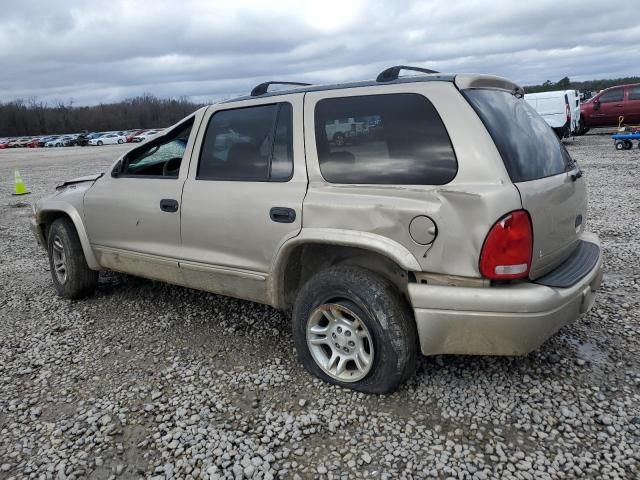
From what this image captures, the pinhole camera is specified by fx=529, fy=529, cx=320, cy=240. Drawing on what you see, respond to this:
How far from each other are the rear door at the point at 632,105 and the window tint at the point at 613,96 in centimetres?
27

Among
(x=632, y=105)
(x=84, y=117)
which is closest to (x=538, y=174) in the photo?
(x=632, y=105)

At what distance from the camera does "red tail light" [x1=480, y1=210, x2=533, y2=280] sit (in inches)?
104

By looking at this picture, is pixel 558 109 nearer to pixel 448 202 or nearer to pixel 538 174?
pixel 538 174

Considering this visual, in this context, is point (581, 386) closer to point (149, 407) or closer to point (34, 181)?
point (149, 407)

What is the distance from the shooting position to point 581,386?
10.3 ft

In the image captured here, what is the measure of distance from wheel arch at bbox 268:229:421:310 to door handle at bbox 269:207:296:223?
0.13 m

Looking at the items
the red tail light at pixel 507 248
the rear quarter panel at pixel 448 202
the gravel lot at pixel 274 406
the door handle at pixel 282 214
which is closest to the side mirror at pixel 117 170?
the gravel lot at pixel 274 406

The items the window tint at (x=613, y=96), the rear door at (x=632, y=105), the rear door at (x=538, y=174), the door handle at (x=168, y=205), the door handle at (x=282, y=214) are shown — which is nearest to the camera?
the rear door at (x=538, y=174)

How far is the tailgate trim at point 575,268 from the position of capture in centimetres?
Answer: 285

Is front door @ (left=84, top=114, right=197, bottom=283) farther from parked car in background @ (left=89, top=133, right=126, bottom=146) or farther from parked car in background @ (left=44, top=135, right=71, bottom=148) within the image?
parked car in background @ (left=44, top=135, right=71, bottom=148)

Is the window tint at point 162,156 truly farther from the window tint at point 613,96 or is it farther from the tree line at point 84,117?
the tree line at point 84,117

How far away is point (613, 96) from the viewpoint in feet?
64.2

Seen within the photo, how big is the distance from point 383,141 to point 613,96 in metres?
20.1

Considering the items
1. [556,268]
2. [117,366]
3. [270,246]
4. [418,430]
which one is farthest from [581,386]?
[117,366]
